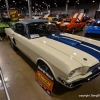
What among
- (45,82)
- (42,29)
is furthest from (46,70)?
(42,29)

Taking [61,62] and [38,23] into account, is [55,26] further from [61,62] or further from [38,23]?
[61,62]

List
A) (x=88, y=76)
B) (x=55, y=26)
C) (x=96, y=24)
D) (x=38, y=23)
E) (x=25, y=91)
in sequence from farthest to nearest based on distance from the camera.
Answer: (x=96, y=24)
(x=55, y=26)
(x=38, y=23)
(x=25, y=91)
(x=88, y=76)

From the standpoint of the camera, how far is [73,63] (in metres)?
1.53

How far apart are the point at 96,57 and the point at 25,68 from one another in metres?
2.14

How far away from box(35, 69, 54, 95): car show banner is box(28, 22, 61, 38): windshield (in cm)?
110

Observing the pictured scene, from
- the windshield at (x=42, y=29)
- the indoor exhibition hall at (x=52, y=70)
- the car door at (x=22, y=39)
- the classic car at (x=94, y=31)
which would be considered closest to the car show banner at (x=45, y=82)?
the indoor exhibition hall at (x=52, y=70)

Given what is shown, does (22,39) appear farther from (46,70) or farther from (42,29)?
(46,70)

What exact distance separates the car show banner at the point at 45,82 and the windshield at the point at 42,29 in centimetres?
110

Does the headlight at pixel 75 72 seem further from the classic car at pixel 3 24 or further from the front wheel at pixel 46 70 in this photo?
the classic car at pixel 3 24

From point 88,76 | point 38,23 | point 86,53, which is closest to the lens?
point 88,76

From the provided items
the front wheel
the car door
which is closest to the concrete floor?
the front wheel

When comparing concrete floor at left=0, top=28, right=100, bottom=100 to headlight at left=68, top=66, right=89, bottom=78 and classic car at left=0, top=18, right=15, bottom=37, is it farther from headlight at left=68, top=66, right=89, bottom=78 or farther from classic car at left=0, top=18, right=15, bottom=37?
classic car at left=0, top=18, right=15, bottom=37

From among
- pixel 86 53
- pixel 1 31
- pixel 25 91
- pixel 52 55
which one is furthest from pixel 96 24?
pixel 1 31

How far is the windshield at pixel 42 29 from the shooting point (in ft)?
8.96
